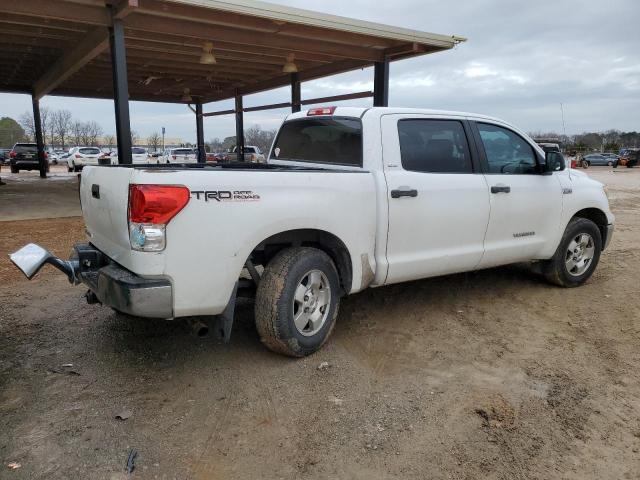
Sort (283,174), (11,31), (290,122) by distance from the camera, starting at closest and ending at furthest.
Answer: (283,174) → (290,122) → (11,31)

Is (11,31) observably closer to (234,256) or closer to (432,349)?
(234,256)

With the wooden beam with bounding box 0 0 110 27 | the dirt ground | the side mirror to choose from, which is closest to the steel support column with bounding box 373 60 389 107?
the wooden beam with bounding box 0 0 110 27

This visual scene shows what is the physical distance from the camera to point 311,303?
3887 millimetres

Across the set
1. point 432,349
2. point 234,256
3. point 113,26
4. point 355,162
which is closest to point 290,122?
point 355,162

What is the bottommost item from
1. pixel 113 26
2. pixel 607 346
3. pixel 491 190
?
pixel 607 346

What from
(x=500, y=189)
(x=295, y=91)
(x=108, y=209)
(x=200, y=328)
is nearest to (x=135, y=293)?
(x=200, y=328)

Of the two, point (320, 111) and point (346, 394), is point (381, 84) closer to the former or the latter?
point (320, 111)

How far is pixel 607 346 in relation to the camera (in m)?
4.21

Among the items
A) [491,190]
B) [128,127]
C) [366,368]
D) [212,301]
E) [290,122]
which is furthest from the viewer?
[128,127]

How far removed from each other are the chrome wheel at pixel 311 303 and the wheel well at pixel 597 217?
355 cm

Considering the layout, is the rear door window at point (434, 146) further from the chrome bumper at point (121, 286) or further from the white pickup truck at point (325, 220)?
the chrome bumper at point (121, 286)

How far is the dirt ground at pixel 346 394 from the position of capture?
8.92 ft

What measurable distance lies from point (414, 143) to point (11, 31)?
10.4 meters

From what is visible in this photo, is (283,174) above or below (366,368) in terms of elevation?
above
